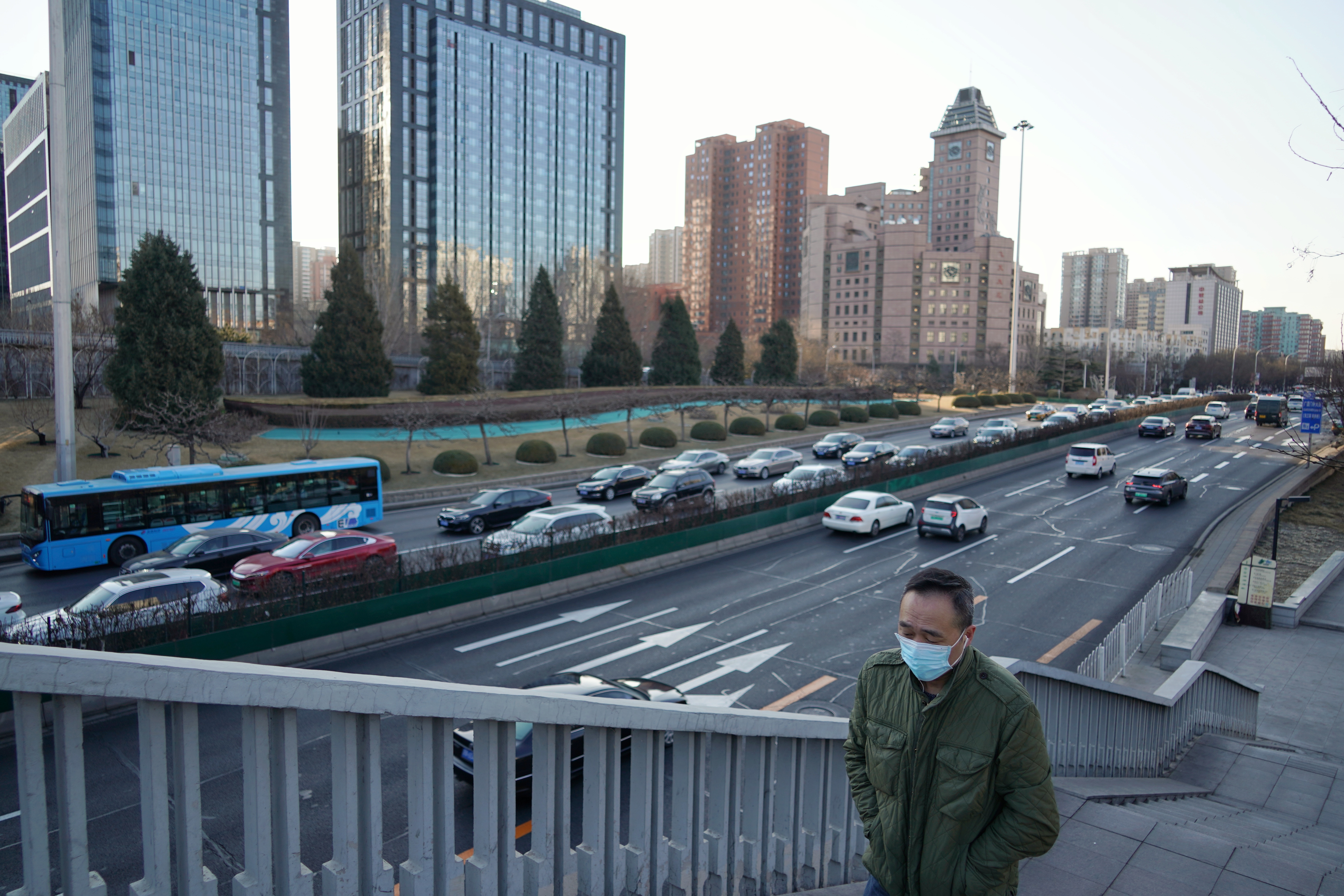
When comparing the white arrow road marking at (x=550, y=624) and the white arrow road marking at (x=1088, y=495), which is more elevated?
the white arrow road marking at (x=1088, y=495)

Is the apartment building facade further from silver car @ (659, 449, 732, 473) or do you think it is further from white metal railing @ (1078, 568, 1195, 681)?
white metal railing @ (1078, 568, 1195, 681)

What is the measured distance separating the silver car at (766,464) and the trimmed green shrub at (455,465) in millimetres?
12803

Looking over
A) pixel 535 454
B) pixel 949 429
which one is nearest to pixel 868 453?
pixel 949 429

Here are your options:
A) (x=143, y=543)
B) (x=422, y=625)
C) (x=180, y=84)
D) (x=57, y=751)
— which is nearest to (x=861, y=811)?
(x=57, y=751)

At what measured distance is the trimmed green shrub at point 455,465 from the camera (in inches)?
1454

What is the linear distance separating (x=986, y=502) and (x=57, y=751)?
110 feet

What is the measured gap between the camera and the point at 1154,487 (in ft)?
101

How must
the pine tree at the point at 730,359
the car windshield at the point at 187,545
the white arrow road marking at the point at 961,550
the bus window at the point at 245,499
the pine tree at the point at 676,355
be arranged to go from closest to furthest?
the car windshield at the point at 187,545, the white arrow road marking at the point at 961,550, the bus window at the point at 245,499, the pine tree at the point at 676,355, the pine tree at the point at 730,359

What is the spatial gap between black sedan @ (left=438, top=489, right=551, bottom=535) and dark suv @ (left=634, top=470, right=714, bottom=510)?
3517 mm

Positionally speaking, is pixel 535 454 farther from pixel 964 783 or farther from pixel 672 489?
pixel 964 783

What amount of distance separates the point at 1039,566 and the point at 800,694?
40.5ft

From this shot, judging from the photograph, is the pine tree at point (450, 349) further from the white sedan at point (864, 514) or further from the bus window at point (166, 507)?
the white sedan at point (864, 514)

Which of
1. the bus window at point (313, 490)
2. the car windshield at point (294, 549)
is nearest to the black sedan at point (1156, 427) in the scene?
the bus window at point (313, 490)

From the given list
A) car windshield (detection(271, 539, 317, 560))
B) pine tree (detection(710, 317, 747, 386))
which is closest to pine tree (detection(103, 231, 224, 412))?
car windshield (detection(271, 539, 317, 560))
